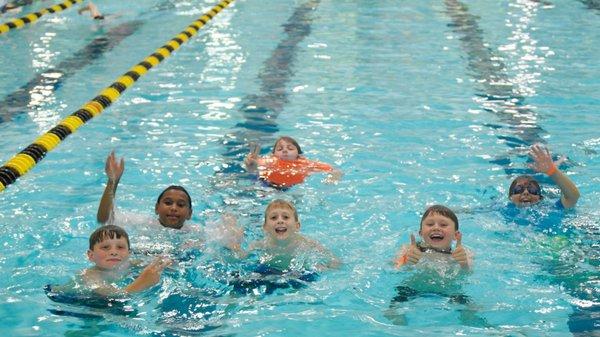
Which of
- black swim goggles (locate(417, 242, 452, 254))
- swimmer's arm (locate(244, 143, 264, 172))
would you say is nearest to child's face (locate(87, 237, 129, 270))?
black swim goggles (locate(417, 242, 452, 254))

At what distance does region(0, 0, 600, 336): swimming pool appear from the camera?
3906 millimetres

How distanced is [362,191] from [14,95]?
349cm

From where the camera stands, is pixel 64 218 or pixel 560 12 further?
pixel 560 12

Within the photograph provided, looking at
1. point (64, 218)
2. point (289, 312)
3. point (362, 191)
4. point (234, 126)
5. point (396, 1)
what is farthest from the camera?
point (396, 1)

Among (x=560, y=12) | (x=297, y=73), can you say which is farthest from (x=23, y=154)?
(x=560, y=12)

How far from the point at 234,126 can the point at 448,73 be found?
7.94 feet

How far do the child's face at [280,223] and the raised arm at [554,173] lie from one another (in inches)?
55.7

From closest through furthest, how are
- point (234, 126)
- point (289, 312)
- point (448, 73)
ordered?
point (289, 312) → point (234, 126) → point (448, 73)

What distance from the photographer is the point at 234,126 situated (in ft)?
22.6

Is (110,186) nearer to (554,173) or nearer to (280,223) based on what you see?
(280,223)

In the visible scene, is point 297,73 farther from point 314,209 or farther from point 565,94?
point 314,209

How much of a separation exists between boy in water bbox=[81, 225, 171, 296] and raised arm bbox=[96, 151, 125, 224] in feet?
2.01

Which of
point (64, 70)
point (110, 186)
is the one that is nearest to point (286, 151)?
point (110, 186)

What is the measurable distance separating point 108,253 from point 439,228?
1475 mm
